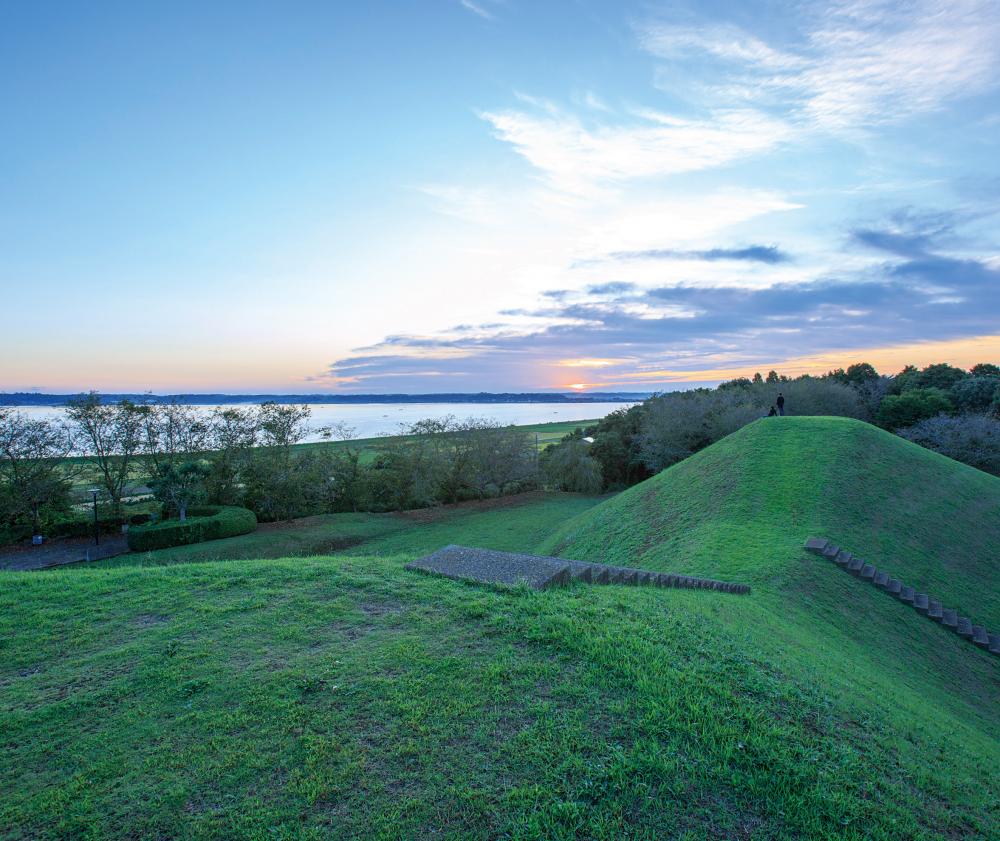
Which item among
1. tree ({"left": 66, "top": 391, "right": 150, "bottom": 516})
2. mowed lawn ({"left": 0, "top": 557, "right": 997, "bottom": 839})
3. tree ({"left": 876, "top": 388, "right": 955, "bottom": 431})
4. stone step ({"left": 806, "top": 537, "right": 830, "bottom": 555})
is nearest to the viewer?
mowed lawn ({"left": 0, "top": 557, "right": 997, "bottom": 839})

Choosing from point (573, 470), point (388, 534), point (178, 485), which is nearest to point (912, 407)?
point (573, 470)

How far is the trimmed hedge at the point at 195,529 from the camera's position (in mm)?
19905

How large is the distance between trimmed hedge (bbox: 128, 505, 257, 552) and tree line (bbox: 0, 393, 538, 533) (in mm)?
937

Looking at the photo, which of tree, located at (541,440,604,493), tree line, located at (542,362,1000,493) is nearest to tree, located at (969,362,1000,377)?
tree line, located at (542,362,1000,493)

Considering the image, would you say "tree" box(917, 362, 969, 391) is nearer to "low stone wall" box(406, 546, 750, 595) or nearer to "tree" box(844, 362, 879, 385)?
"tree" box(844, 362, 879, 385)

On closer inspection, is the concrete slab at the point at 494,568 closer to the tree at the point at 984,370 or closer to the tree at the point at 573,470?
the tree at the point at 573,470

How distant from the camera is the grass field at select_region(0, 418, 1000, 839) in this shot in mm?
3432

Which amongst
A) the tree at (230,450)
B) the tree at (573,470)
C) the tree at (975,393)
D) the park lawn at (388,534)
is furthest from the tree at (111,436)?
the tree at (975,393)

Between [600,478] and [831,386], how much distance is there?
1913cm

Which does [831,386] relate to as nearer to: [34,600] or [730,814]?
[730,814]

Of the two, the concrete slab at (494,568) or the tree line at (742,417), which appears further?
the tree line at (742,417)

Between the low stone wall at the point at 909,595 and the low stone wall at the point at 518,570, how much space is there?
6.49m

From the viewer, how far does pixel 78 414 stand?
73.6 ft

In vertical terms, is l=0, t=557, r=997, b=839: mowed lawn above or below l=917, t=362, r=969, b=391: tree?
below
